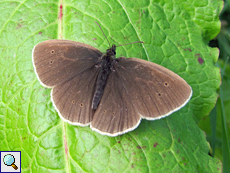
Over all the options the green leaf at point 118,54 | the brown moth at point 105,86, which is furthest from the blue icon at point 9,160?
the brown moth at point 105,86

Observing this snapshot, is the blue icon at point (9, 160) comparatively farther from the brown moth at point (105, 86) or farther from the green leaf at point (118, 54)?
the brown moth at point (105, 86)

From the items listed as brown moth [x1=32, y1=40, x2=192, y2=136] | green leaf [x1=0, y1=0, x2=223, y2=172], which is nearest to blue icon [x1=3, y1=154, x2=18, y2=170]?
green leaf [x1=0, y1=0, x2=223, y2=172]

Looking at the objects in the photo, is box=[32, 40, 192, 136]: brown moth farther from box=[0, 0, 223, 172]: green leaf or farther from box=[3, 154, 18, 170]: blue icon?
box=[3, 154, 18, 170]: blue icon

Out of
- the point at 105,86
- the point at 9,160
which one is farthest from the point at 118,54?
the point at 9,160

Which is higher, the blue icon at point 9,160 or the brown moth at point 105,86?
the brown moth at point 105,86

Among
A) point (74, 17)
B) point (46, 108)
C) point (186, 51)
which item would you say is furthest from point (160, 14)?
point (46, 108)

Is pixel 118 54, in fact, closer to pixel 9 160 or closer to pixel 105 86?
pixel 105 86

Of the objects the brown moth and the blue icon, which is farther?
the blue icon

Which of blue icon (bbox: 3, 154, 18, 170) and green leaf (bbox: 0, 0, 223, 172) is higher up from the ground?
green leaf (bbox: 0, 0, 223, 172)
